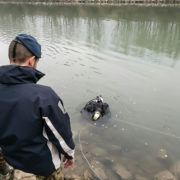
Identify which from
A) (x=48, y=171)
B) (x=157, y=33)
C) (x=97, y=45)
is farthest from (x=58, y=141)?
(x=157, y=33)

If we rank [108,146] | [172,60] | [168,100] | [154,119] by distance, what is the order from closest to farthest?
[108,146]
[154,119]
[168,100]
[172,60]

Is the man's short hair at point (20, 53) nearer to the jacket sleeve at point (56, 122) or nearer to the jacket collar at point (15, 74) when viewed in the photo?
the jacket collar at point (15, 74)

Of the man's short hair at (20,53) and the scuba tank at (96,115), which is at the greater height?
the man's short hair at (20,53)

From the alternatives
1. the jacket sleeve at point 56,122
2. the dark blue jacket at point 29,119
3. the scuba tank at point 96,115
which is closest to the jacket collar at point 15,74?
the dark blue jacket at point 29,119

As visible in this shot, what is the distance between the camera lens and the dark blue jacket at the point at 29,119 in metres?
2.03

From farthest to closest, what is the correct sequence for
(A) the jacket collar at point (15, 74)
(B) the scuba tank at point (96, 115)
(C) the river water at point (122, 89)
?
(B) the scuba tank at point (96, 115) < (C) the river water at point (122, 89) < (A) the jacket collar at point (15, 74)

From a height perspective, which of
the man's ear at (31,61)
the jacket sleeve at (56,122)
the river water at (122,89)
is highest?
the man's ear at (31,61)

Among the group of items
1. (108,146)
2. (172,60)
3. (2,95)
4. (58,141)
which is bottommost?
(108,146)

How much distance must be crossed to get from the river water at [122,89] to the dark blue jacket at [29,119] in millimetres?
3216

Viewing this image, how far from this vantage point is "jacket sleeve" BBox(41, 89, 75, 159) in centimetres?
208

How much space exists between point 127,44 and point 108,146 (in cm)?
1112

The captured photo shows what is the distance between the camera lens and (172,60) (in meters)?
12.3

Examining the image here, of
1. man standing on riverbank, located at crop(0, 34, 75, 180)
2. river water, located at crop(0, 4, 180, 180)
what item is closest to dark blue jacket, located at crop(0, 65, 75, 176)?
man standing on riverbank, located at crop(0, 34, 75, 180)

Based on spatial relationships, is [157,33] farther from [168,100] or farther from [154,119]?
[154,119]
